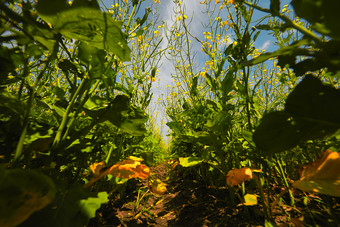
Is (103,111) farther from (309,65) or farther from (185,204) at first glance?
Answer: (185,204)

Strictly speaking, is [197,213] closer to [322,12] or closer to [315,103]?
[315,103]

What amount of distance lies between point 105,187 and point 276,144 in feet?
4.93

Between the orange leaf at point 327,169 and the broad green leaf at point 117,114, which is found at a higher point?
the broad green leaf at point 117,114

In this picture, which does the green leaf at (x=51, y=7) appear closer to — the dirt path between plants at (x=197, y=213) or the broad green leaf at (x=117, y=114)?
the broad green leaf at (x=117, y=114)

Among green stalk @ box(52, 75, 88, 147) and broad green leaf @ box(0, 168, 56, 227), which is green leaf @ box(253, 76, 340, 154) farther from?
green stalk @ box(52, 75, 88, 147)

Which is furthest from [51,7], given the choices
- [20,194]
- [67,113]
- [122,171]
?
[122,171]

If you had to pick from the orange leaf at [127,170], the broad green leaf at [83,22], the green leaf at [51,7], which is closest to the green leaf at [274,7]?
the broad green leaf at [83,22]

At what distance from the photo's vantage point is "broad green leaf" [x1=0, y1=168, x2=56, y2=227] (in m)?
0.43

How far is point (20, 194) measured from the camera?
1.49 ft

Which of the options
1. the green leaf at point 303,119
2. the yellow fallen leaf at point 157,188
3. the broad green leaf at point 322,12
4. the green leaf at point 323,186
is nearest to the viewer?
the broad green leaf at point 322,12

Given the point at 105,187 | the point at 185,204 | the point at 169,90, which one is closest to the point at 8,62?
the point at 105,187

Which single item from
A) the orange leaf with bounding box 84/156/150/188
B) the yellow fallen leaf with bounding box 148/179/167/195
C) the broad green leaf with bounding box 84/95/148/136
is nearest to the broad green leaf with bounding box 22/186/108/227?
the orange leaf with bounding box 84/156/150/188

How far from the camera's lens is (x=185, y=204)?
1.72 m

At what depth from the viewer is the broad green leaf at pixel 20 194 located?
0.43 metres
